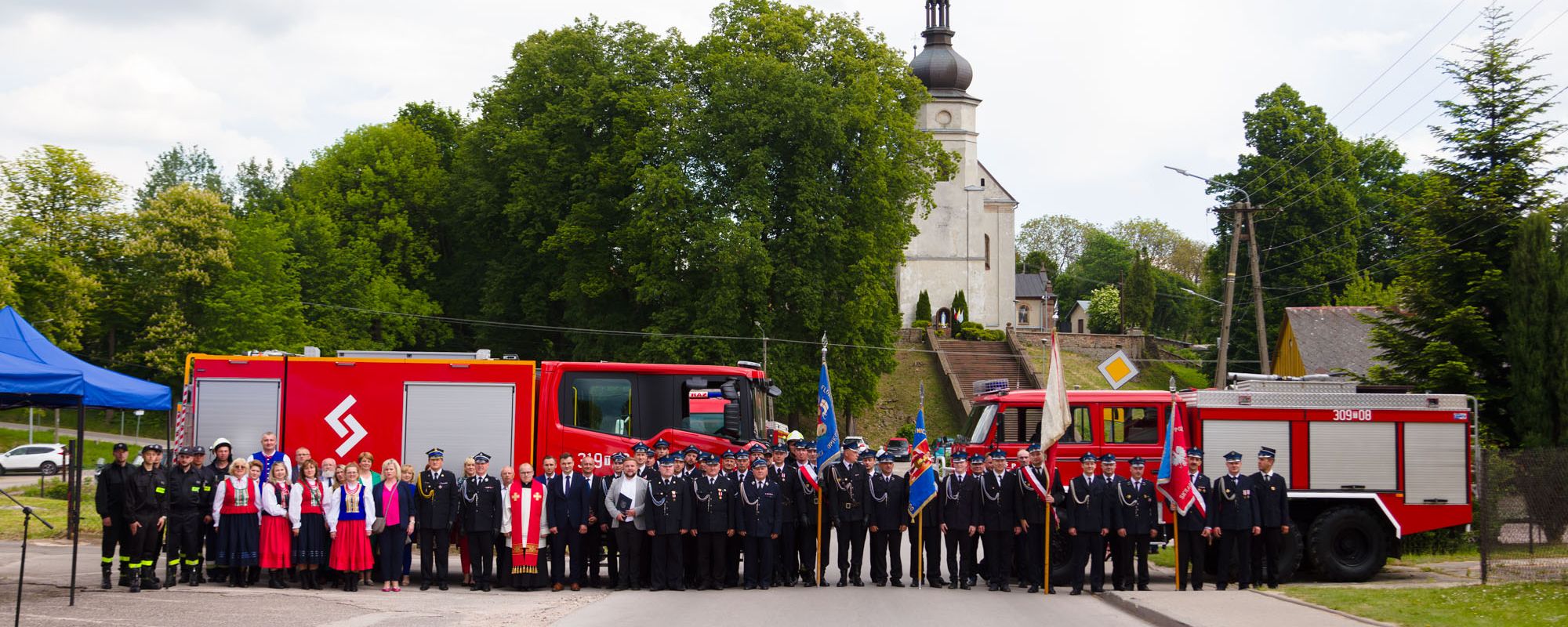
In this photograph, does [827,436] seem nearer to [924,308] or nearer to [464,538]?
[464,538]

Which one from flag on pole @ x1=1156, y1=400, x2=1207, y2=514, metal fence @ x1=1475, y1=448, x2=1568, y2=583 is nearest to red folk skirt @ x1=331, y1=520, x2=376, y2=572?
flag on pole @ x1=1156, y1=400, x2=1207, y2=514

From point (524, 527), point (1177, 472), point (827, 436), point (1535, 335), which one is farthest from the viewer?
point (1535, 335)

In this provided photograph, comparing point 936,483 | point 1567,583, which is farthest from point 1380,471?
point 936,483

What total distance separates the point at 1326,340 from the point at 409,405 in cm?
3806

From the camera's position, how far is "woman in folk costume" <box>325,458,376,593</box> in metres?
15.2

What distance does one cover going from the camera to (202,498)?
15.3 m

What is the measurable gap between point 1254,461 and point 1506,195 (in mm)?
11241

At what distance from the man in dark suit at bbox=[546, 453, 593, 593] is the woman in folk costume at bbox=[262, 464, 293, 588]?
9.95 feet

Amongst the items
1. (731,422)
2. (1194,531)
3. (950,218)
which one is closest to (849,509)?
(731,422)

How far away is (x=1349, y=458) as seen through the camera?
56.1 feet

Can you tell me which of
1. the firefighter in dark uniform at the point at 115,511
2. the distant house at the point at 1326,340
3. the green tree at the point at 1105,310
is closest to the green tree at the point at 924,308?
the distant house at the point at 1326,340

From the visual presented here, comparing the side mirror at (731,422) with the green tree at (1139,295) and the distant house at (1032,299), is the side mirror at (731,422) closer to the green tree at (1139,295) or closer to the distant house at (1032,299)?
the green tree at (1139,295)

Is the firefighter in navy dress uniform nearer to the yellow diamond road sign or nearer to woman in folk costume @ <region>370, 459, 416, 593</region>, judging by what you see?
woman in folk costume @ <region>370, 459, 416, 593</region>

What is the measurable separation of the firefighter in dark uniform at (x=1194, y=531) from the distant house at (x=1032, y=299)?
316 feet
